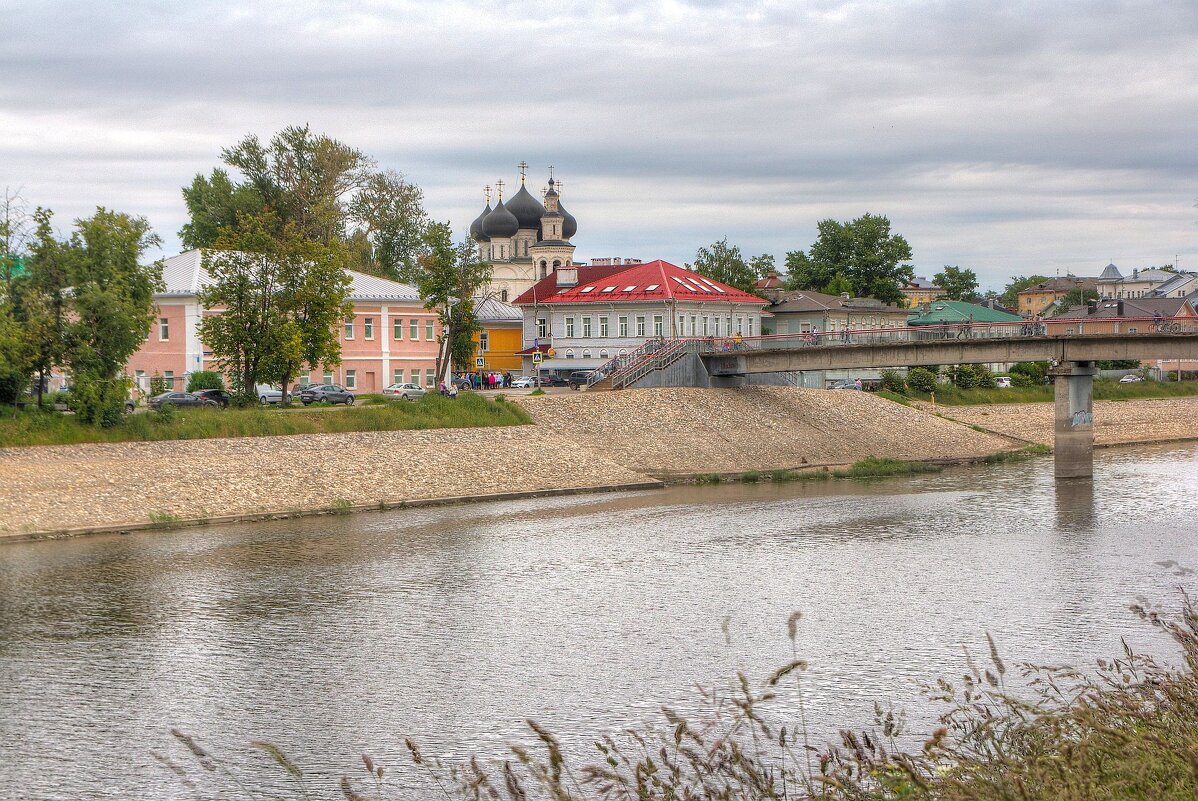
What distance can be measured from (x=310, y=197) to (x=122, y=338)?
38620 millimetres

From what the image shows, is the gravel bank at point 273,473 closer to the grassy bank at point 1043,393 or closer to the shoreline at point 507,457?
the shoreline at point 507,457

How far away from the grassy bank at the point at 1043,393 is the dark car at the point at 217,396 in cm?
4342

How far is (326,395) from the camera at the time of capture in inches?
2601

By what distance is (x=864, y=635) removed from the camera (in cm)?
2550

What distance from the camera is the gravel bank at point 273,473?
44.0 metres

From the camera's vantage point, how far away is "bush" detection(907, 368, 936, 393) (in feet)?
293

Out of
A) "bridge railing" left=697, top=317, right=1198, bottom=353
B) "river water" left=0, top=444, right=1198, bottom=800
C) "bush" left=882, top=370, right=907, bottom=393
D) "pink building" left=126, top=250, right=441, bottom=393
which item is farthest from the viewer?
"bush" left=882, top=370, right=907, bottom=393

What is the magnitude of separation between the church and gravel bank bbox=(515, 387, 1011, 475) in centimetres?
5920

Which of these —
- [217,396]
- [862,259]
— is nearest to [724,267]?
[862,259]

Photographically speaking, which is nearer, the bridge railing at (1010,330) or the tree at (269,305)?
the bridge railing at (1010,330)

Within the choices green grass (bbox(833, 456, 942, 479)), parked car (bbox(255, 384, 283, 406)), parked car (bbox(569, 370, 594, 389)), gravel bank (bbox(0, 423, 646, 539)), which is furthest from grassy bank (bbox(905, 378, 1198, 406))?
parked car (bbox(255, 384, 283, 406))

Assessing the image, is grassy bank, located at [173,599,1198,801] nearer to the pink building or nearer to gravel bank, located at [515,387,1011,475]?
gravel bank, located at [515,387,1011,475]

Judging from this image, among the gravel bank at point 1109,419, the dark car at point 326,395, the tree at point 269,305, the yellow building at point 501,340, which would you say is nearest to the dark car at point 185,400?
the tree at point 269,305

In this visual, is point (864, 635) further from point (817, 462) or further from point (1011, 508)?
point (817, 462)
